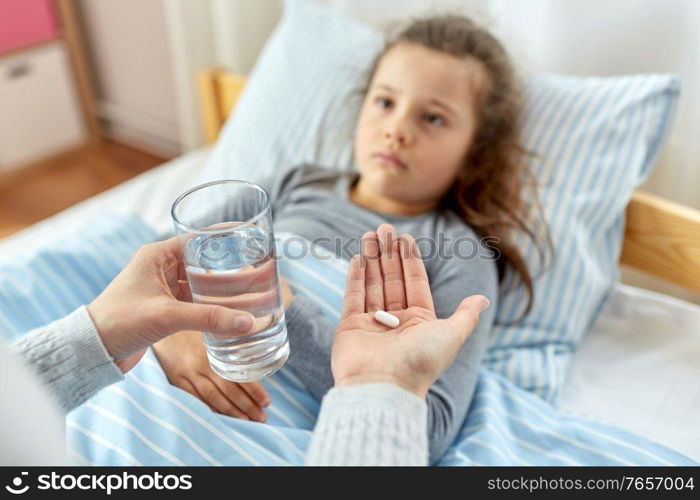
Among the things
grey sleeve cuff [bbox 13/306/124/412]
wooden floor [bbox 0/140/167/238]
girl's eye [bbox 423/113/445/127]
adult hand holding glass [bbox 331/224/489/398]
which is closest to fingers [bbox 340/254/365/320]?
adult hand holding glass [bbox 331/224/489/398]

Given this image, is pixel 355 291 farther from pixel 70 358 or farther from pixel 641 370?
pixel 641 370

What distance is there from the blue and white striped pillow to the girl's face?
0.53 ft

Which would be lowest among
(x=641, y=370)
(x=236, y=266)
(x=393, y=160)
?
(x=641, y=370)

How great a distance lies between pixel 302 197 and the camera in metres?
1.11

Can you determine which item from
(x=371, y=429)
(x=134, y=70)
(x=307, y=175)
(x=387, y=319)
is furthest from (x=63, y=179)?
(x=371, y=429)

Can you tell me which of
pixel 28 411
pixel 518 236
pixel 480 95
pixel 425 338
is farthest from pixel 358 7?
pixel 28 411

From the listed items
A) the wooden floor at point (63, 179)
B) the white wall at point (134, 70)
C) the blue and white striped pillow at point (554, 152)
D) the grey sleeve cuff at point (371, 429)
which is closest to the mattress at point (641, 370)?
the blue and white striped pillow at point (554, 152)

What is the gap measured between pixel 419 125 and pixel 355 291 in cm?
35

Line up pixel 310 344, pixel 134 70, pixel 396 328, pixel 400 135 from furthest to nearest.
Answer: pixel 134 70, pixel 400 135, pixel 310 344, pixel 396 328

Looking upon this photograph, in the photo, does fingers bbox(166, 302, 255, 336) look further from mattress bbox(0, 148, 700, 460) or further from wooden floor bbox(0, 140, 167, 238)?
wooden floor bbox(0, 140, 167, 238)

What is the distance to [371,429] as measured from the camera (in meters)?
0.54

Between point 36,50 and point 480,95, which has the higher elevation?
point 480,95

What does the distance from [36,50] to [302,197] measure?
1342 millimetres
